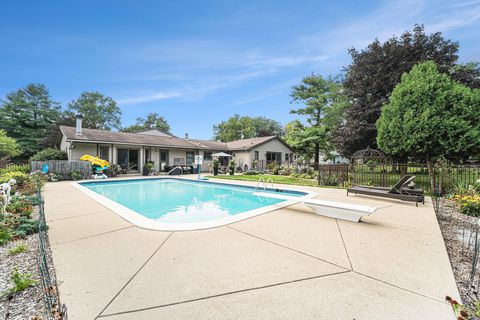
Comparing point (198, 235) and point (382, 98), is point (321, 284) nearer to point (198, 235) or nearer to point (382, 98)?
point (198, 235)

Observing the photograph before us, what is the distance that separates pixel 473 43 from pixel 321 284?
1933cm

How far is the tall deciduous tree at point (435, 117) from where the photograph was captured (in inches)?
303

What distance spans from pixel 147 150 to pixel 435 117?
19983 millimetres

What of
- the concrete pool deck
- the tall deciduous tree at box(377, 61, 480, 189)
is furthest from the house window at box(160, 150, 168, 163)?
the tall deciduous tree at box(377, 61, 480, 189)

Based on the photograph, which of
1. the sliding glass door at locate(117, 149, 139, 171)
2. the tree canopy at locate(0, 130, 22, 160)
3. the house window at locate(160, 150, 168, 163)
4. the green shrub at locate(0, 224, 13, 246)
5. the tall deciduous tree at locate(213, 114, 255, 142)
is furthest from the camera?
the tall deciduous tree at locate(213, 114, 255, 142)

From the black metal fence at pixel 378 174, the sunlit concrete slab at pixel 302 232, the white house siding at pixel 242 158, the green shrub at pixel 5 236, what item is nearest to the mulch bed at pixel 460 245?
the sunlit concrete slab at pixel 302 232

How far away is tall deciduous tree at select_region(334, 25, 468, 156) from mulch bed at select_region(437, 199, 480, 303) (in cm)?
908

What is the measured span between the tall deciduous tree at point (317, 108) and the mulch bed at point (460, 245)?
12852 mm

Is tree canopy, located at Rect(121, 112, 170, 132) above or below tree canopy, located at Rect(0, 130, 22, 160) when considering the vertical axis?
above

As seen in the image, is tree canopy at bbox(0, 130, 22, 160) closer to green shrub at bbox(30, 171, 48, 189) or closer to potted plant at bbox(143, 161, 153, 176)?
potted plant at bbox(143, 161, 153, 176)

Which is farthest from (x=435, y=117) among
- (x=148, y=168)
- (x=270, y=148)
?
(x=148, y=168)

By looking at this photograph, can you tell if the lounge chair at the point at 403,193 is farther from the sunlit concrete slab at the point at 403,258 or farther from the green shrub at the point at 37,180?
the green shrub at the point at 37,180

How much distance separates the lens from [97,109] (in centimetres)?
4038

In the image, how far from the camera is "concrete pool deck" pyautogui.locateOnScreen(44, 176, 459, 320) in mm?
1951
